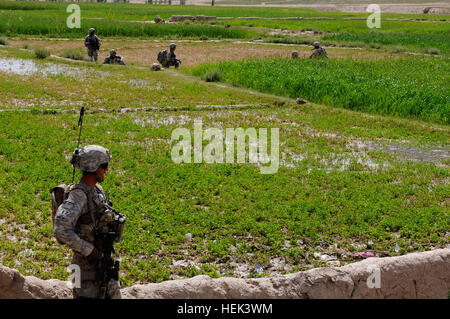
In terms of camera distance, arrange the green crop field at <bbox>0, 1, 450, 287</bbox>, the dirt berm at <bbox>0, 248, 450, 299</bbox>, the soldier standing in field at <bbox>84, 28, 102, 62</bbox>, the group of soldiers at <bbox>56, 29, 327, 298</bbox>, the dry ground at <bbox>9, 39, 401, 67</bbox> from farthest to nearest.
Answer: the dry ground at <bbox>9, 39, 401, 67</bbox> < the soldier standing in field at <bbox>84, 28, 102, 62</bbox> < the green crop field at <bbox>0, 1, 450, 287</bbox> < the dirt berm at <bbox>0, 248, 450, 299</bbox> < the group of soldiers at <bbox>56, 29, 327, 298</bbox>

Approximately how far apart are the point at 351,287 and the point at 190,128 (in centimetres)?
1002

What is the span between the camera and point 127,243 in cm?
851

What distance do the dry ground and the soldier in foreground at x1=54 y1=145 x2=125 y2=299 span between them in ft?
80.9

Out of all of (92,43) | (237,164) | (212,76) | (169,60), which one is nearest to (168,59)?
(169,60)

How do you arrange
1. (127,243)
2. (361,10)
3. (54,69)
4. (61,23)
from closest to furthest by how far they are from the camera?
1. (127,243)
2. (54,69)
3. (61,23)
4. (361,10)

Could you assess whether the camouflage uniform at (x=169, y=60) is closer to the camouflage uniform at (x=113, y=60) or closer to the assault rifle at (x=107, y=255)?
the camouflage uniform at (x=113, y=60)

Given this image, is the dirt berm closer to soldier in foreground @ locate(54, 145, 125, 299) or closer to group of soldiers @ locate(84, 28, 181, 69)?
soldier in foreground @ locate(54, 145, 125, 299)

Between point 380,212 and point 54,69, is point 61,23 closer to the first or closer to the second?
point 54,69

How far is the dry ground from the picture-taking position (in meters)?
33.0

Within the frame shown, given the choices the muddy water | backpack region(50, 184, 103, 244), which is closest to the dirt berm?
backpack region(50, 184, 103, 244)

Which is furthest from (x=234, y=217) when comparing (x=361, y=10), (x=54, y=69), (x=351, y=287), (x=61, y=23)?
(x=361, y=10)

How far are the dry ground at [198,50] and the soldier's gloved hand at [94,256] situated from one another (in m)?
24.9

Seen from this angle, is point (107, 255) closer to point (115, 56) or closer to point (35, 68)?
point (35, 68)
